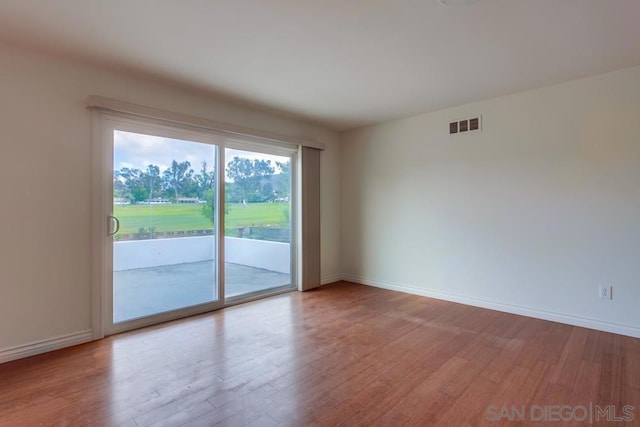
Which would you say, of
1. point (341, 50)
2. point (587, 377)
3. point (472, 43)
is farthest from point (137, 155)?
point (587, 377)

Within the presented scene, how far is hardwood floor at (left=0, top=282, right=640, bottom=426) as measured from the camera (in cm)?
192

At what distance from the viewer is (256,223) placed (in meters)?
4.38

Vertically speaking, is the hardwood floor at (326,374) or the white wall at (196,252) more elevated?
the white wall at (196,252)

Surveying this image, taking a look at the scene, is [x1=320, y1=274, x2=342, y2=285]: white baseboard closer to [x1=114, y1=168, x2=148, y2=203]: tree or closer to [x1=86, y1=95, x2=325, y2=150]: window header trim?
[x1=86, y1=95, x2=325, y2=150]: window header trim

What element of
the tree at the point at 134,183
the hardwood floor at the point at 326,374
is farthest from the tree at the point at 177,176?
the hardwood floor at the point at 326,374

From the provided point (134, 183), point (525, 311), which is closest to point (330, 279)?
point (525, 311)

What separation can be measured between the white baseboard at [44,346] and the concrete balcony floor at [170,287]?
0.30 metres

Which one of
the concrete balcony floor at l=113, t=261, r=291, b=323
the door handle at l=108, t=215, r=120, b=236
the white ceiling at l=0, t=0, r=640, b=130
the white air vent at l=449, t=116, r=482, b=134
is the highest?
the white ceiling at l=0, t=0, r=640, b=130

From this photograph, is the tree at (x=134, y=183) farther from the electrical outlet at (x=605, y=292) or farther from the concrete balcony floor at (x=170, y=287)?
the electrical outlet at (x=605, y=292)

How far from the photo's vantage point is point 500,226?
380cm

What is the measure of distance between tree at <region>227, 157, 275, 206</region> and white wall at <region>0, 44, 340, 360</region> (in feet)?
4.42

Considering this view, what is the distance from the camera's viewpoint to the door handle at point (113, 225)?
121 inches

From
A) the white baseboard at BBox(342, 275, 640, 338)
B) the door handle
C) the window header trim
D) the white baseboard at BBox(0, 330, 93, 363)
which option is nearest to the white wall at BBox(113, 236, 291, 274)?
the door handle

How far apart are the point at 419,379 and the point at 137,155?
3278mm
